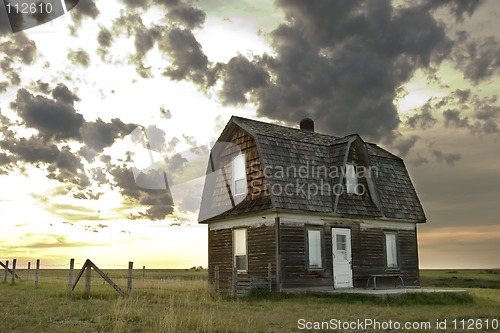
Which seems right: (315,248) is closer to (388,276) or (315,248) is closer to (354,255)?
(354,255)

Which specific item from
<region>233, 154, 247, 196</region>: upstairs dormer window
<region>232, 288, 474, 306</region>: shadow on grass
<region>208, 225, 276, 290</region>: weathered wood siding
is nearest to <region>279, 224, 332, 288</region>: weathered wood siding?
<region>208, 225, 276, 290</region>: weathered wood siding

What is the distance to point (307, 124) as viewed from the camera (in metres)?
27.2

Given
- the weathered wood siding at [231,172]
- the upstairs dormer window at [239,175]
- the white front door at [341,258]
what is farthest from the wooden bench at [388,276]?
the upstairs dormer window at [239,175]

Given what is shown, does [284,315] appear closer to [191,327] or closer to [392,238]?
[191,327]

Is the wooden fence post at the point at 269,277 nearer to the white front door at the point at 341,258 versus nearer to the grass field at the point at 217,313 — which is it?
the grass field at the point at 217,313

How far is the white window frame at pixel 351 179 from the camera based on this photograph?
22922 mm

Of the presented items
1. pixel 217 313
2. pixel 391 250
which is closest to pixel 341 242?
pixel 391 250

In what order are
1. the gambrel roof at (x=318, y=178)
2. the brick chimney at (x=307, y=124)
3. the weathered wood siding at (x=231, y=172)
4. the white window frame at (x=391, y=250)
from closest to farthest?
the gambrel roof at (x=318, y=178) → the weathered wood siding at (x=231, y=172) → the white window frame at (x=391, y=250) → the brick chimney at (x=307, y=124)

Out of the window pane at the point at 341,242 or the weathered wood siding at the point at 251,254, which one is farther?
the window pane at the point at 341,242

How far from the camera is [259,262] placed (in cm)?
2058

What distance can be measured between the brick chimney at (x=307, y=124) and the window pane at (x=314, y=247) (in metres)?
7.67

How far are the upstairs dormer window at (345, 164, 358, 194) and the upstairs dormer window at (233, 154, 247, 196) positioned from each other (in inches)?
189

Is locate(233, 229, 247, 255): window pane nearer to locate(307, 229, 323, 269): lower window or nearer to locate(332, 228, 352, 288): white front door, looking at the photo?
locate(307, 229, 323, 269): lower window

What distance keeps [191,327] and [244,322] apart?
1.61 m
